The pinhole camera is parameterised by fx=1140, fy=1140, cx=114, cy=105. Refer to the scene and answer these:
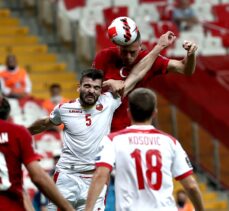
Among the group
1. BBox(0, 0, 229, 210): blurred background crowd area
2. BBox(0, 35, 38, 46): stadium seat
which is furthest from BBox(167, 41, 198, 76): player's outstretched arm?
BBox(0, 35, 38, 46): stadium seat

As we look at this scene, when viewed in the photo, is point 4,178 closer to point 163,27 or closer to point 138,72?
point 138,72

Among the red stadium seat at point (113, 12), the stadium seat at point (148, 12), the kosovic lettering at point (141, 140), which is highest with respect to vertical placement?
the kosovic lettering at point (141, 140)

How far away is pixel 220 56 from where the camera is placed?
1883 cm

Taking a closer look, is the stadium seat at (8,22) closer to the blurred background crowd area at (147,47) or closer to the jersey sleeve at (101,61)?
the blurred background crowd area at (147,47)

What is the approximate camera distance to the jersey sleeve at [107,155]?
8285 millimetres

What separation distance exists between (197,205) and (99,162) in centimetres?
80

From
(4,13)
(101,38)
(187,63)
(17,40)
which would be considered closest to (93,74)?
(187,63)

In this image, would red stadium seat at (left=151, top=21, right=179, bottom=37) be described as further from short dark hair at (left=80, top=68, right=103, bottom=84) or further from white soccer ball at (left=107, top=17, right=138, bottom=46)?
short dark hair at (left=80, top=68, right=103, bottom=84)

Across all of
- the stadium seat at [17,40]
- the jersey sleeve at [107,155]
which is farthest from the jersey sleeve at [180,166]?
the stadium seat at [17,40]

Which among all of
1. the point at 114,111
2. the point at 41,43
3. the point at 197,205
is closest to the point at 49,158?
the point at 41,43

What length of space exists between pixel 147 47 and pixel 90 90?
782 centimetres

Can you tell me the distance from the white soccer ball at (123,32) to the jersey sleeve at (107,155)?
2176 mm

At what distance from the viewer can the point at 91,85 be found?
401 inches

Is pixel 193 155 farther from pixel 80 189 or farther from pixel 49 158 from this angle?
pixel 80 189
